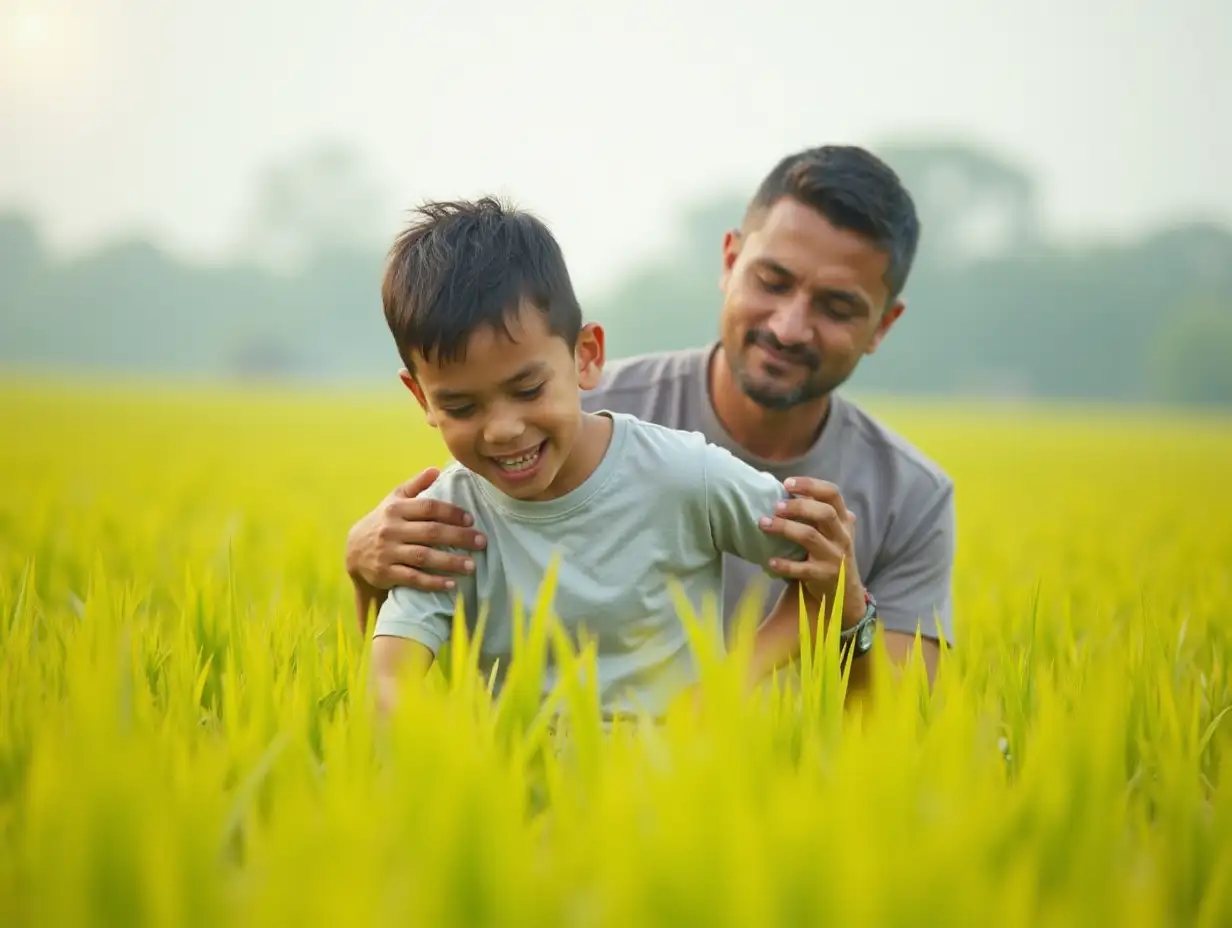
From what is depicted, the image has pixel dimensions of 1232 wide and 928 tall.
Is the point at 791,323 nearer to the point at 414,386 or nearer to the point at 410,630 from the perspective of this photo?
the point at 414,386

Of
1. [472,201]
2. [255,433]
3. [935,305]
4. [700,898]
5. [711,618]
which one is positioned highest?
[935,305]

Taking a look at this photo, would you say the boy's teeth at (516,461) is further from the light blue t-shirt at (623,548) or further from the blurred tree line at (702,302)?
the blurred tree line at (702,302)

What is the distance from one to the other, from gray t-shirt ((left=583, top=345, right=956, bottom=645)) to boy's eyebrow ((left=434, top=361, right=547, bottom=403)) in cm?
111

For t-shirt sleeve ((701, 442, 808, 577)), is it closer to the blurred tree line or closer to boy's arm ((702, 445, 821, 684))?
boy's arm ((702, 445, 821, 684))

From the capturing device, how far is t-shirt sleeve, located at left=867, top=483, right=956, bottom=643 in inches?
111

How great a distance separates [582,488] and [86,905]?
1.27 m

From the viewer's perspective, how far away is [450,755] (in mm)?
995

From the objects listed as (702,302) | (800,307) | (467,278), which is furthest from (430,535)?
(702,302)

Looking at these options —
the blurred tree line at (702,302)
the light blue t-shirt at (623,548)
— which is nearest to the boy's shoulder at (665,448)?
the light blue t-shirt at (623,548)

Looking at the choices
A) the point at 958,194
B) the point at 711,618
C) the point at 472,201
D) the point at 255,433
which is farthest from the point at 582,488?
the point at 958,194

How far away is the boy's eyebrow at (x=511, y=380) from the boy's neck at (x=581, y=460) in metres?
0.19

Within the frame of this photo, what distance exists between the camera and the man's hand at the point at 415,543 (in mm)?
2053

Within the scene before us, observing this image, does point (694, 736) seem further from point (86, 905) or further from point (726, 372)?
point (726, 372)

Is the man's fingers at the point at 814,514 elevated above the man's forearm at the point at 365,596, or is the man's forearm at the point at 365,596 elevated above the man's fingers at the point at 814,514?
the man's fingers at the point at 814,514
